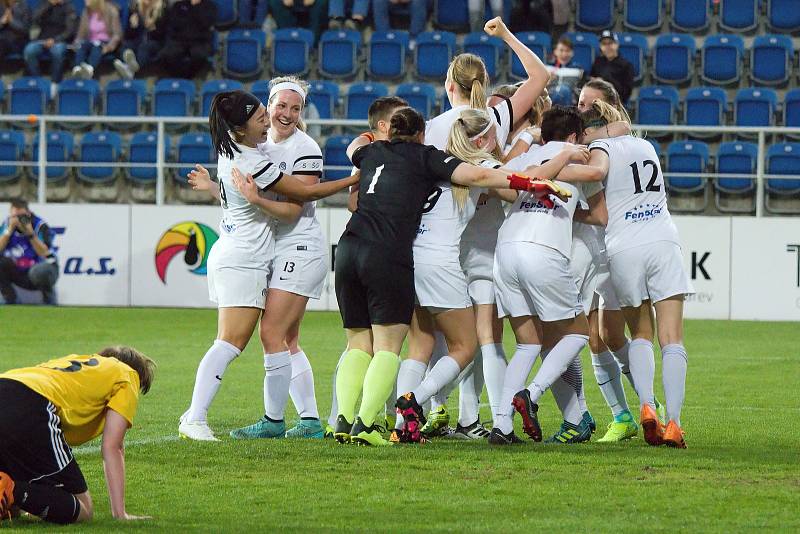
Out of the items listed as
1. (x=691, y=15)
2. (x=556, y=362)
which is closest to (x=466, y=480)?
(x=556, y=362)

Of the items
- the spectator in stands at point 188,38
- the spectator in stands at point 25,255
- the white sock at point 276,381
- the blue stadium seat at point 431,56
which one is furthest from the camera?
the spectator in stands at point 188,38

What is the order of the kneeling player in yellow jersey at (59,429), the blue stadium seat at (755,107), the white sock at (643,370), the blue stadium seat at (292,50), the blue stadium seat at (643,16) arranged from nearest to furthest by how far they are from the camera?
the kneeling player in yellow jersey at (59,429) < the white sock at (643,370) < the blue stadium seat at (755,107) < the blue stadium seat at (292,50) < the blue stadium seat at (643,16)

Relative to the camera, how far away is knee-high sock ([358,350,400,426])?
7.22 m

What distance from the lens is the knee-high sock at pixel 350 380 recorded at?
7383mm

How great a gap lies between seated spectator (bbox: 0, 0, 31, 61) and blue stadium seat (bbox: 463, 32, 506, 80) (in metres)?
6.90

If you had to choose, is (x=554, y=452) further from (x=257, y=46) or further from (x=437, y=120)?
(x=257, y=46)

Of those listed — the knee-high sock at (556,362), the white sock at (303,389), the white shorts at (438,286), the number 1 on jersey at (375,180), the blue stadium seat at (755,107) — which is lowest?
the white sock at (303,389)

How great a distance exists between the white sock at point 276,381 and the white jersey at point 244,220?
0.54m

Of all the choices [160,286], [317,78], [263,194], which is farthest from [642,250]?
[317,78]

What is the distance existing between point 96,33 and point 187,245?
188 inches

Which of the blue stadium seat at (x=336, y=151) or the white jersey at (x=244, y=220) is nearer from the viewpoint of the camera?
the white jersey at (x=244, y=220)

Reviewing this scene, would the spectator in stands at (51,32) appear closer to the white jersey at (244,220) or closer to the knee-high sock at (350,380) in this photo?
the white jersey at (244,220)

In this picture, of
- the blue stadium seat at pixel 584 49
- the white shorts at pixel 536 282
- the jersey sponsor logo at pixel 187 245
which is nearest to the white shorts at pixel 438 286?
the white shorts at pixel 536 282

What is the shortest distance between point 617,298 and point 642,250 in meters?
0.43
